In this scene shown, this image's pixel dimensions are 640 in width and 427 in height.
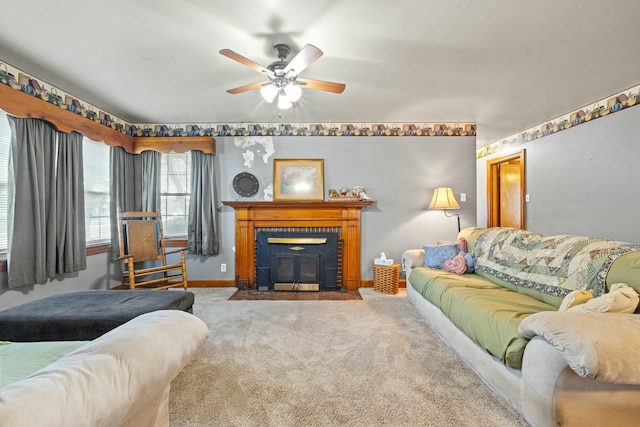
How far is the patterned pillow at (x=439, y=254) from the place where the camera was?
3.14 metres

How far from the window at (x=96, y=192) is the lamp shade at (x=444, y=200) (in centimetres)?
422

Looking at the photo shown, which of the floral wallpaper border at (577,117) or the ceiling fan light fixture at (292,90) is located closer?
the ceiling fan light fixture at (292,90)

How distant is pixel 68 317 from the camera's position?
5.79 ft

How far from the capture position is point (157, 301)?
2.06 m

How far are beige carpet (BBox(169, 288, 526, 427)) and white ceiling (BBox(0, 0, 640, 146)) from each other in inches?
91.0

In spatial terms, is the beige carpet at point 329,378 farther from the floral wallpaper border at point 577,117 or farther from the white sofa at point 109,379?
the floral wallpaper border at point 577,117

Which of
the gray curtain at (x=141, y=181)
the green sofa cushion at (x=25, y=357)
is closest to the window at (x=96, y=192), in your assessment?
the gray curtain at (x=141, y=181)

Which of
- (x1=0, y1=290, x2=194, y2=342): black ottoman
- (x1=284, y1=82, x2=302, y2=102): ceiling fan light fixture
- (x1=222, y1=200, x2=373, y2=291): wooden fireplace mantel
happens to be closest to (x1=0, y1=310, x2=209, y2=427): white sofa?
(x1=0, y1=290, x2=194, y2=342): black ottoman

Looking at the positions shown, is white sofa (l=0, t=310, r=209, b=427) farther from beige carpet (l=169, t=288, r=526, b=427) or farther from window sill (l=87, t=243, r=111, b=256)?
window sill (l=87, t=243, r=111, b=256)

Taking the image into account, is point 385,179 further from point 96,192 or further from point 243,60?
point 96,192

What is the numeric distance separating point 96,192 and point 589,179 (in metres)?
6.07

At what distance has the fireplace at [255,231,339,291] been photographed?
385 cm

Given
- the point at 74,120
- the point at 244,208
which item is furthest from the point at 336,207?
the point at 74,120

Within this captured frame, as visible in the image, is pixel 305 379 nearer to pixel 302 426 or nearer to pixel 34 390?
pixel 302 426
